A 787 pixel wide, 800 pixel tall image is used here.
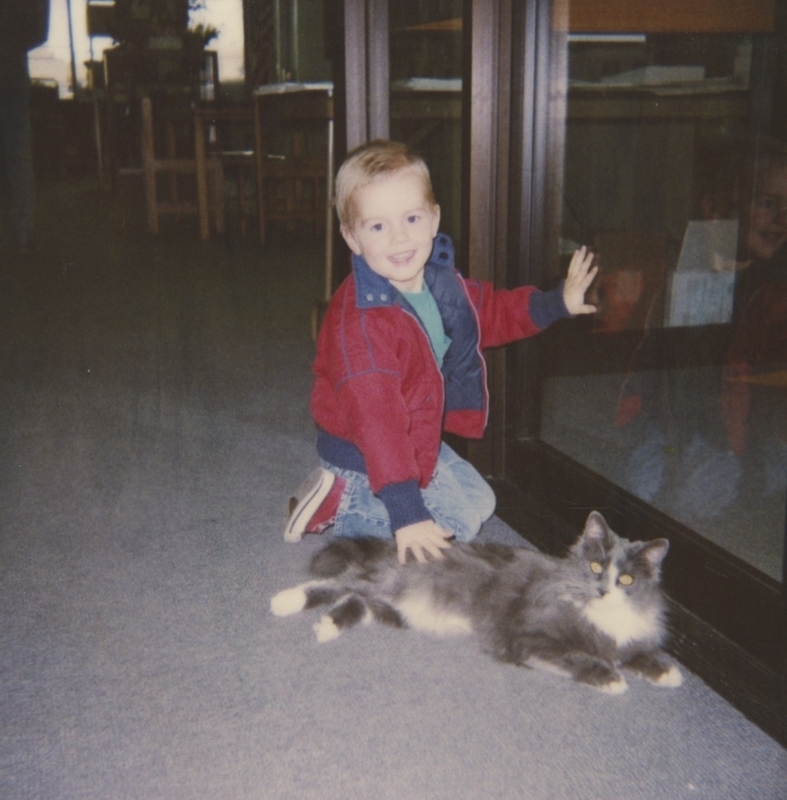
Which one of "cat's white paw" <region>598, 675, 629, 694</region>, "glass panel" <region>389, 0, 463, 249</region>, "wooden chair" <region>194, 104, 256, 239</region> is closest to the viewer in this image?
"cat's white paw" <region>598, 675, 629, 694</region>

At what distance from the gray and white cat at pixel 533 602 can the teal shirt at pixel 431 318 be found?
35 cm

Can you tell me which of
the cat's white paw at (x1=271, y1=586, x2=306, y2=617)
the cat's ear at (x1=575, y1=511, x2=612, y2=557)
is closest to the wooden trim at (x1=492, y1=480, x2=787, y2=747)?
the cat's ear at (x1=575, y1=511, x2=612, y2=557)

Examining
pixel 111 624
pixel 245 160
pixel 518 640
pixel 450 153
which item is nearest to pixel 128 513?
pixel 111 624

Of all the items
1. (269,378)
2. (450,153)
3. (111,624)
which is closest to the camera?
(111,624)

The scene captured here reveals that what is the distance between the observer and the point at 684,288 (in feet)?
7.15

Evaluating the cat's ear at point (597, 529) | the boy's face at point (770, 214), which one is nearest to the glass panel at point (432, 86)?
the boy's face at point (770, 214)

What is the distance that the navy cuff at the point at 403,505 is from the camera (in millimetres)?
1148

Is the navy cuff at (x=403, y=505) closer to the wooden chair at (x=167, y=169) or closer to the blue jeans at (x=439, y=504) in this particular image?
the blue jeans at (x=439, y=504)

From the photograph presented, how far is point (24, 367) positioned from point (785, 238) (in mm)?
2108

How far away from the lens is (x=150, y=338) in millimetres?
2887

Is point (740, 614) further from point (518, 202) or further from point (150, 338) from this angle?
point (150, 338)

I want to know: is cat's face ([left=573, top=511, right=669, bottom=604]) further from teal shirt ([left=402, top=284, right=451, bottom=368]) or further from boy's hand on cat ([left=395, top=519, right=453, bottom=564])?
teal shirt ([left=402, top=284, right=451, bottom=368])

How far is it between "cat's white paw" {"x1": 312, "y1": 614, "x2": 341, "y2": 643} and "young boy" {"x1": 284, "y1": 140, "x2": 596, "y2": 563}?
13 cm

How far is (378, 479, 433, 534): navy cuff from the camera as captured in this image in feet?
3.77
